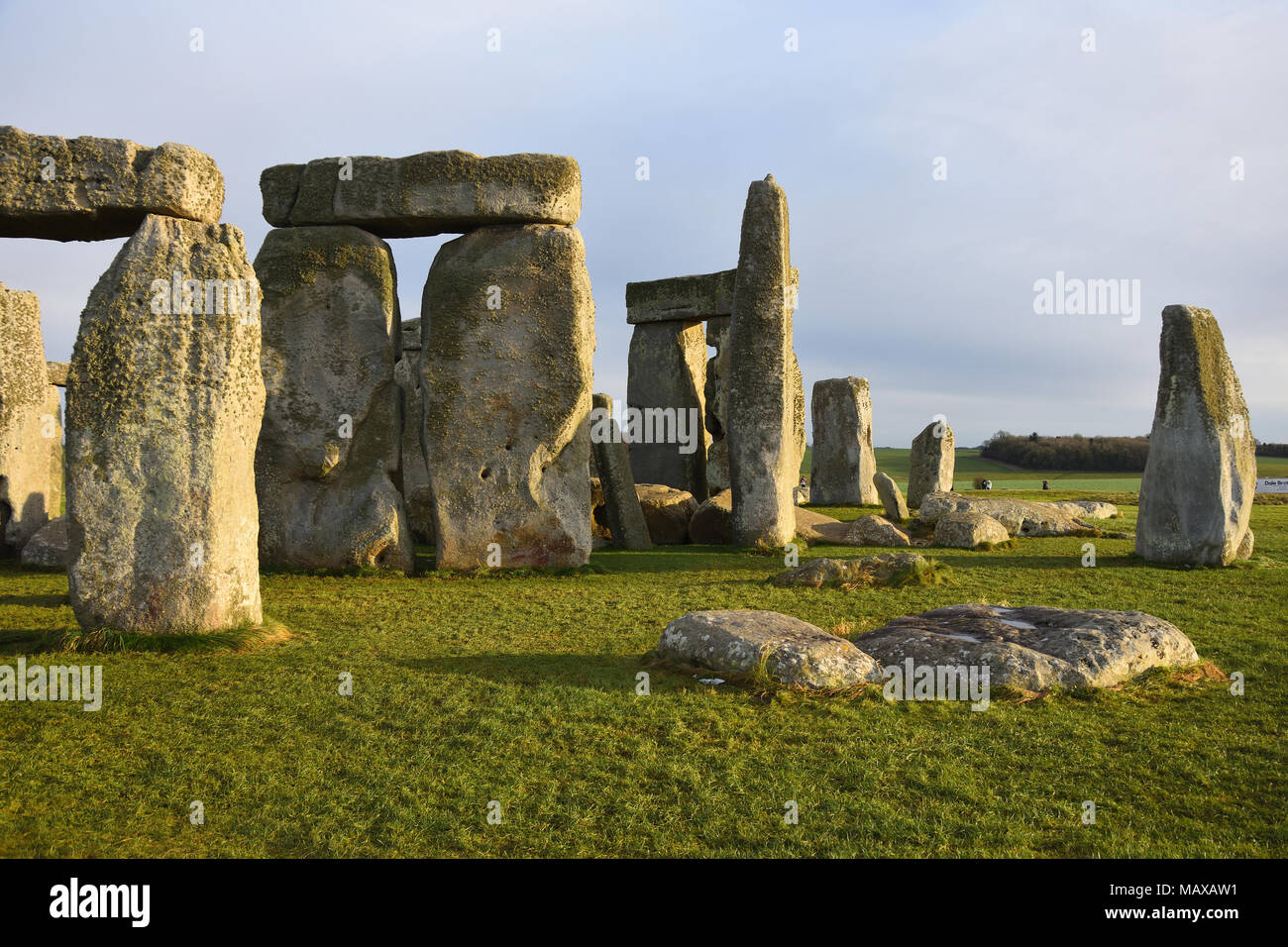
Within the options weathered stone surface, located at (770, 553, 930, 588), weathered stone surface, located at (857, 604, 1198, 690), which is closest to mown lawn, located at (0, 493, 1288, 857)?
weathered stone surface, located at (857, 604, 1198, 690)

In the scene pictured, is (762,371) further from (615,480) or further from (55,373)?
(55,373)

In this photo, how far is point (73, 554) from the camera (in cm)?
607

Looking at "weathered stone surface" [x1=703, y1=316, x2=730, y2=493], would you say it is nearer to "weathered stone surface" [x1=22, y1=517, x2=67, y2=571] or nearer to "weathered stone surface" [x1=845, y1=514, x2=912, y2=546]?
"weathered stone surface" [x1=845, y1=514, x2=912, y2=546]

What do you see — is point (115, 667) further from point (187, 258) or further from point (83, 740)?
point (187, 258)

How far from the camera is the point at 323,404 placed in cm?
1017

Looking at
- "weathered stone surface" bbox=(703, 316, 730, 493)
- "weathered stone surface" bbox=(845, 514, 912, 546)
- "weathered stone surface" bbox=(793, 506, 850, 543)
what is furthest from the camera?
"weathered stone surface" bbox=(703, 316, 730, 493)

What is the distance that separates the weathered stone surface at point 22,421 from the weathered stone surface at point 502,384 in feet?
17.0

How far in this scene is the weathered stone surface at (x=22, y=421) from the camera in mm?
11125

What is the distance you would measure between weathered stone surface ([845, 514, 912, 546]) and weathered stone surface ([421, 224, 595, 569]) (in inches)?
183

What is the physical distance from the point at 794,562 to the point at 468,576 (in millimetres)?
3739

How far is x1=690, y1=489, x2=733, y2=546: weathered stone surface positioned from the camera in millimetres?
13289

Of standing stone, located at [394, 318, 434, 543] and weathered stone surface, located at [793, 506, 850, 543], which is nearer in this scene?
standing stone, located at [394, 318, 434, 543]

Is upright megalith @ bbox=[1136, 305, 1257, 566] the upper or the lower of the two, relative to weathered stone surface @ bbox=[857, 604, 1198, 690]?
upper
